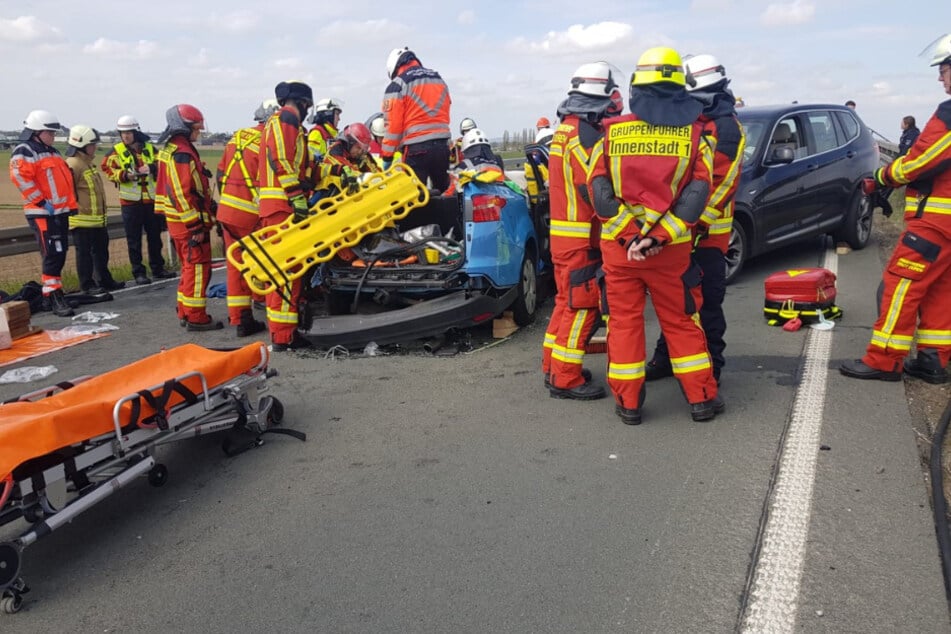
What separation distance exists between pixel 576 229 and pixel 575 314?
53 cm

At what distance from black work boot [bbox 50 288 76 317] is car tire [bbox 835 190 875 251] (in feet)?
29.5

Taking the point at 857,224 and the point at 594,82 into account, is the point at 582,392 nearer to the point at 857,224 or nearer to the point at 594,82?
the point at 594,82

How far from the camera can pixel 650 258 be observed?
401 centimetres

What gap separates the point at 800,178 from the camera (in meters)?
8.09

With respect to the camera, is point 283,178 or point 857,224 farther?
point 857,224

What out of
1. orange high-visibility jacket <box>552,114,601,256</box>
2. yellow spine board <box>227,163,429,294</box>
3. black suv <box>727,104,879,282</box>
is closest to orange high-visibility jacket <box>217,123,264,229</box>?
yellow spine board <box>227,163,429,294</box>

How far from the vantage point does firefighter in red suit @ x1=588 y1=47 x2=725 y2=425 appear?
378 cm

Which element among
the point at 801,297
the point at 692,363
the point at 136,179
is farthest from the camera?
the point at 136,179

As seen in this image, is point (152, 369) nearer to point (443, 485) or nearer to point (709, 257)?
point (443, 485)

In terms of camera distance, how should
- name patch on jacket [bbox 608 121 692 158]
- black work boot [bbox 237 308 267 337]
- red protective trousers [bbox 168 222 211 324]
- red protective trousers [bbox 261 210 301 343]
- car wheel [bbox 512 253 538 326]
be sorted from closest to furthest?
1. name patch on jacket [bbox 608 121 692 158]
2. red protective trousers [bbox 261 210 301 343]
3. car wheel [bbox 512 253 538 326]
4. black work boot [bbox 237 308 267 337]
5. red protective trousers [bbox 168 222 211 324]

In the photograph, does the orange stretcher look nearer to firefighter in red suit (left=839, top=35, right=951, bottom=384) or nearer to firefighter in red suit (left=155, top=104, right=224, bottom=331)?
firefighter in red suit (left=155, top=104, right=224, bottom=331)

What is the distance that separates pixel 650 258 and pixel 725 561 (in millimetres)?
1725

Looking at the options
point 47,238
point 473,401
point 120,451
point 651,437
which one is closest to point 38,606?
point 120,451

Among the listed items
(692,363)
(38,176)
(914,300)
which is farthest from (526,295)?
(38,176)
